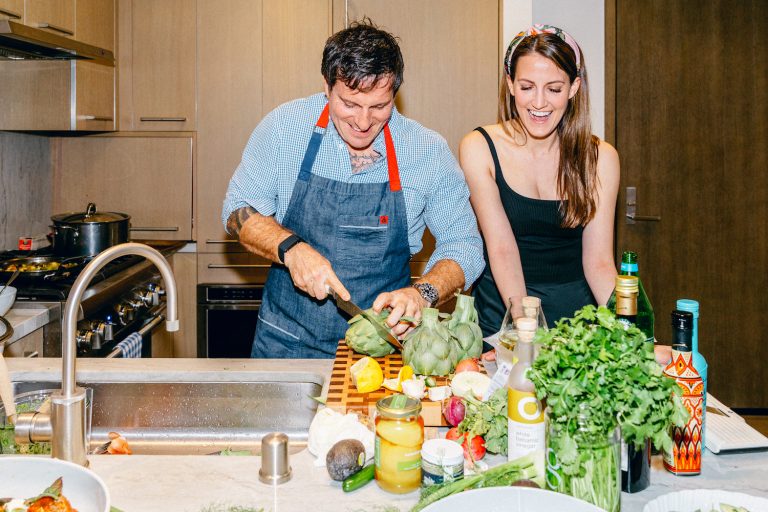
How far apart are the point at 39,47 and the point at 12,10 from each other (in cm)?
29

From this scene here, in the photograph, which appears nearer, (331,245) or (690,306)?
(690,306)

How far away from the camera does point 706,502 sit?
2.94 ft

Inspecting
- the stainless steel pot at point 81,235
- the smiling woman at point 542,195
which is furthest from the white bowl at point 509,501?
the stainless steel pot at point 81,235

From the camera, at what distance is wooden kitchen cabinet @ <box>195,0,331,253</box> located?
131 inches

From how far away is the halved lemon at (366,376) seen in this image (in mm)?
1291

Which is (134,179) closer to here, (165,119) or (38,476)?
(165,119)

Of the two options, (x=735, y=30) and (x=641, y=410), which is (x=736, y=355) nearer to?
(x=735, y=30)

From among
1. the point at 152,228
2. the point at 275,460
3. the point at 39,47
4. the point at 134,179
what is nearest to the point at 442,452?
the point at 275,460

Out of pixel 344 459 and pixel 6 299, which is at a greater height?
pixel 6 299

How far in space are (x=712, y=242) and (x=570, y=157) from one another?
1.82 meters

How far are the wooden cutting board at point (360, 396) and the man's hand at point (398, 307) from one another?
0.28ft

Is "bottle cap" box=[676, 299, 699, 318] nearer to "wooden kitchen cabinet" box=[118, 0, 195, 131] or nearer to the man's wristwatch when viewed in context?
the man's wristwatch

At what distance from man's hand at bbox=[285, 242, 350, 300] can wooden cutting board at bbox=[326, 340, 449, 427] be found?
0.19 metres

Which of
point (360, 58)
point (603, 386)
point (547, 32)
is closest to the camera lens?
point (603, 386)
